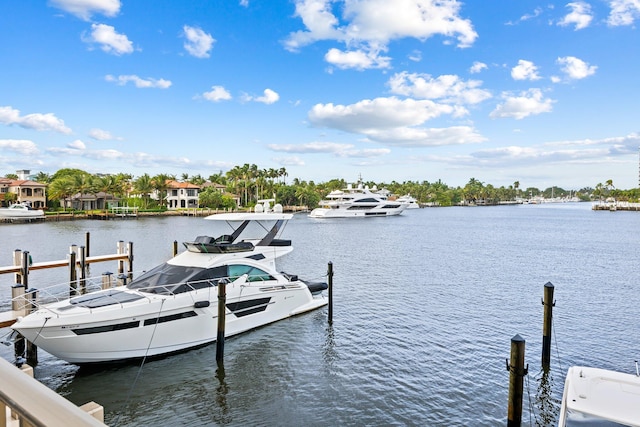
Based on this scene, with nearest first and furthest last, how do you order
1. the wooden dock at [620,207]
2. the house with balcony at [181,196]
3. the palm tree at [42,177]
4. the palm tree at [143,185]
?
the palm tree at [143,185], the house with balcony at [181,196], the palm tree at [42,177], the wooden dock at [620,207]

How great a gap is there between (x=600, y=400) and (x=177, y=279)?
11558mm

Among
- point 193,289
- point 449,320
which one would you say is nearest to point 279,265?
point 449,320

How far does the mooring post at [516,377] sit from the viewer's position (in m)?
8.28

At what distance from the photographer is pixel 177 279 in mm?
14117

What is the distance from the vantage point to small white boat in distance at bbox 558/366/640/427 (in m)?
7.37

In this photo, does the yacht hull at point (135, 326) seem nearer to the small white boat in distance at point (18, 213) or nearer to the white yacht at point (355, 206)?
the small white boat in distance at point (18, 213)

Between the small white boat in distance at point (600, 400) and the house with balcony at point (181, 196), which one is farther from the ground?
the house with balcony at point (181, 196)

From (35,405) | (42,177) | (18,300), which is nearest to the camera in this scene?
(35,405)

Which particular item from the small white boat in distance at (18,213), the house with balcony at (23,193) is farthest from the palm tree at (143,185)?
the small white boat in distance at (18,213)

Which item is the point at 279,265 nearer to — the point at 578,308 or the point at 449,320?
the point at 449,320

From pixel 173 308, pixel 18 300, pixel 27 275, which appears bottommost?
pixel 173 308

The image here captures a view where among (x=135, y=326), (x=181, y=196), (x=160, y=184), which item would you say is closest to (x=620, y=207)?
(x=181, y=196)

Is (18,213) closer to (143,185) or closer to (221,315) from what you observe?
(143,185)

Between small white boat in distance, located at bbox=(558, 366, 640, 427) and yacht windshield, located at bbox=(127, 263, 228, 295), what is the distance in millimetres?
10319
